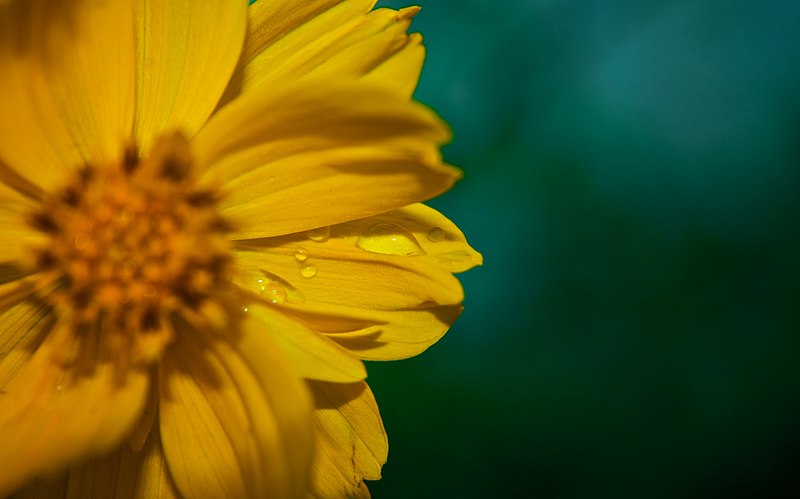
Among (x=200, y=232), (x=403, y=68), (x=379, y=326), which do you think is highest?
(x=403, y=68)

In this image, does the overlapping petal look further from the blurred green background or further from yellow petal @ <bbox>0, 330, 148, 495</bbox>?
the blurred green background

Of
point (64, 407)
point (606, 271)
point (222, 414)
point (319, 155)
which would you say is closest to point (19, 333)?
point (64, 407)

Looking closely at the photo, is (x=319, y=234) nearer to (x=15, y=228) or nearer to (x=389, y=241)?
(x=389, y=241)

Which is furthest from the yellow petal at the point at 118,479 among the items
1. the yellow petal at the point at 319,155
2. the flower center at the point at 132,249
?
the yellow petal at the point at 319,155

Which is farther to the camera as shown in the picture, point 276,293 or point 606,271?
point 606,271

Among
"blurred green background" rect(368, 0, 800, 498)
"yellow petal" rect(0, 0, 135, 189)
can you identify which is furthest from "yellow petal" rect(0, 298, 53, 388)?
"blurred green background" rect(368, 0, 800, 498)

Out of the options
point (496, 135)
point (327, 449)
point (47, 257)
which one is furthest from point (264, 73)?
point (496, 135)

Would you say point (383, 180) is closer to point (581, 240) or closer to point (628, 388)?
point (581, 240)
